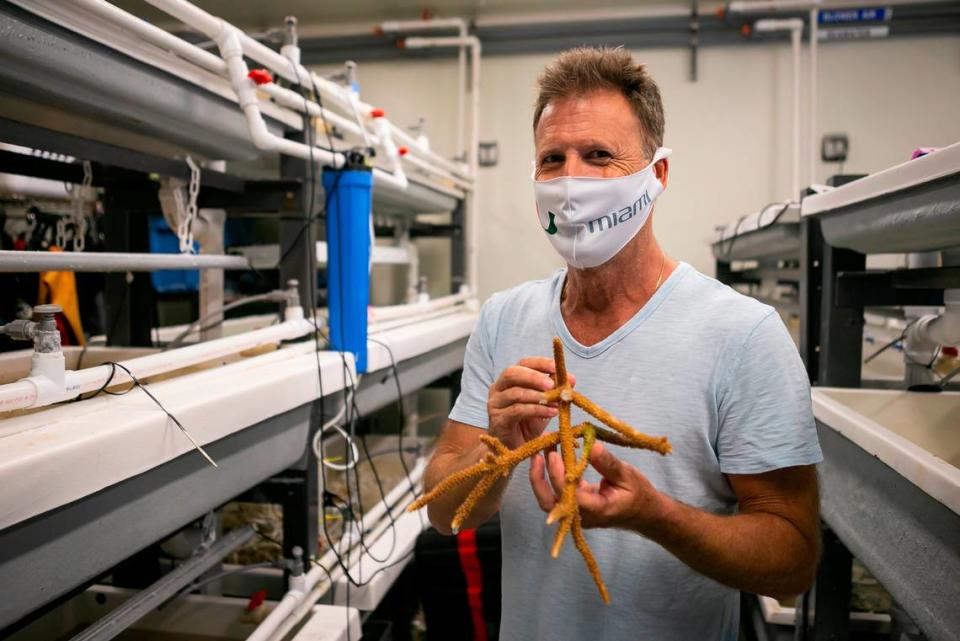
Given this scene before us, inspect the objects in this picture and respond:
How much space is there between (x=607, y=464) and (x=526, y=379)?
125mm

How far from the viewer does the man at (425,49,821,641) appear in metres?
0.77

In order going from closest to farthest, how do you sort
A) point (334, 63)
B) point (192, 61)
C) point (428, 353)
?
point (192, 61), point (428, 353), point (334, 63)

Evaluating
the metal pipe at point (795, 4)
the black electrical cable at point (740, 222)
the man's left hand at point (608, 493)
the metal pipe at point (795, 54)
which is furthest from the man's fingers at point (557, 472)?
the metal pipe at point (795, 4)

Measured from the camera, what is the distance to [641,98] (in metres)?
0.92

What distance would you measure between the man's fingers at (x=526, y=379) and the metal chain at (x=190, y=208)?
107cm

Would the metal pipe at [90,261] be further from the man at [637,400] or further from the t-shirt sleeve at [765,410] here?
the t-shirt sleeve at [765,410]

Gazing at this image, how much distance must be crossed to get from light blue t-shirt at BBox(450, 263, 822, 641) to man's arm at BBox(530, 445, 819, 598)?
0.15 feet

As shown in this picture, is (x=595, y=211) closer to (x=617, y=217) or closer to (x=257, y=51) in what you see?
(x=617, y=217)

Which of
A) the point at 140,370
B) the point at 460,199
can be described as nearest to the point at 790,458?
the point at 140,370

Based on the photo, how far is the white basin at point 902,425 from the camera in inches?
34.1

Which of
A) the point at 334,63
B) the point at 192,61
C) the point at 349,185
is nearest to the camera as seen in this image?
the point at 192,61

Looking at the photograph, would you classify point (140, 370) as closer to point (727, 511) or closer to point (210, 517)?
point (210, 517)

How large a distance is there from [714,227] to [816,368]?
81.2 inches

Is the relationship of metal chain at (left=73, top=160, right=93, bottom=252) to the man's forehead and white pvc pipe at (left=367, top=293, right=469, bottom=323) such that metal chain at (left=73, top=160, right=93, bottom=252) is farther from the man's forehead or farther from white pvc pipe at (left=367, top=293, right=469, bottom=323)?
the man's forehead
